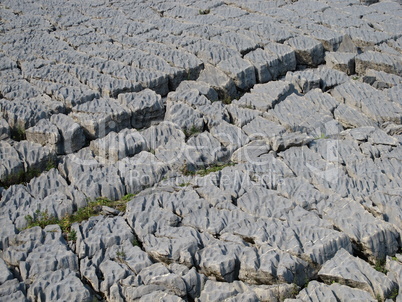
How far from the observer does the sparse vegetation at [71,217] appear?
7.47m

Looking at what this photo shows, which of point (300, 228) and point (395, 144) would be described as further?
point (395, 144)

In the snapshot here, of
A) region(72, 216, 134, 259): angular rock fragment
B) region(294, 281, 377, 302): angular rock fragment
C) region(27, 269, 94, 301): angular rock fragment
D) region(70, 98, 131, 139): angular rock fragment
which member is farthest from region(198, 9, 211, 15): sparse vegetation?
region(294, 281, 377, 302): angular rock fragment

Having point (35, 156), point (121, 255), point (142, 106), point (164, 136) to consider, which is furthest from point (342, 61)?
point (121, 255)

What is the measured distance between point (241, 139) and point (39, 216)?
3784 mm

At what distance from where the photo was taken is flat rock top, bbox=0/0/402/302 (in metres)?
6.61

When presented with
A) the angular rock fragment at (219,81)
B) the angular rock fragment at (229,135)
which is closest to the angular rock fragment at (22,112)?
the angular rock fragment at (229,135)

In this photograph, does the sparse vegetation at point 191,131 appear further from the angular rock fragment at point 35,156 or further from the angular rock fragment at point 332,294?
the angular rock fragment at point 332,294

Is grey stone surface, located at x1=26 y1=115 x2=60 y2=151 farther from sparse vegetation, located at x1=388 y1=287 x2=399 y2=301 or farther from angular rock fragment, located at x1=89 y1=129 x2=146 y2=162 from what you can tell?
sparse vegetation, located at x1=388 y1=287 x2=399 y2=301

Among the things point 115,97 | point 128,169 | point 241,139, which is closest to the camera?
point 128,169

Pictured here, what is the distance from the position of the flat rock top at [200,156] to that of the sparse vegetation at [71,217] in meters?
0.03

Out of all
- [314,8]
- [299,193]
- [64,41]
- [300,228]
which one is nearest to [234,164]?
[299,193]

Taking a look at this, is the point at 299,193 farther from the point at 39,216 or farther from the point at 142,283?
the point at 39,216

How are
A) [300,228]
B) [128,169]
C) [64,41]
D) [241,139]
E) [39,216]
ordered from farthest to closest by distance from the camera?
1. [64,41]
2. [241,139]
3. [128,169]
4. [39,216]
5. [300,228]

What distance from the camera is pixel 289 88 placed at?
11016 mm
